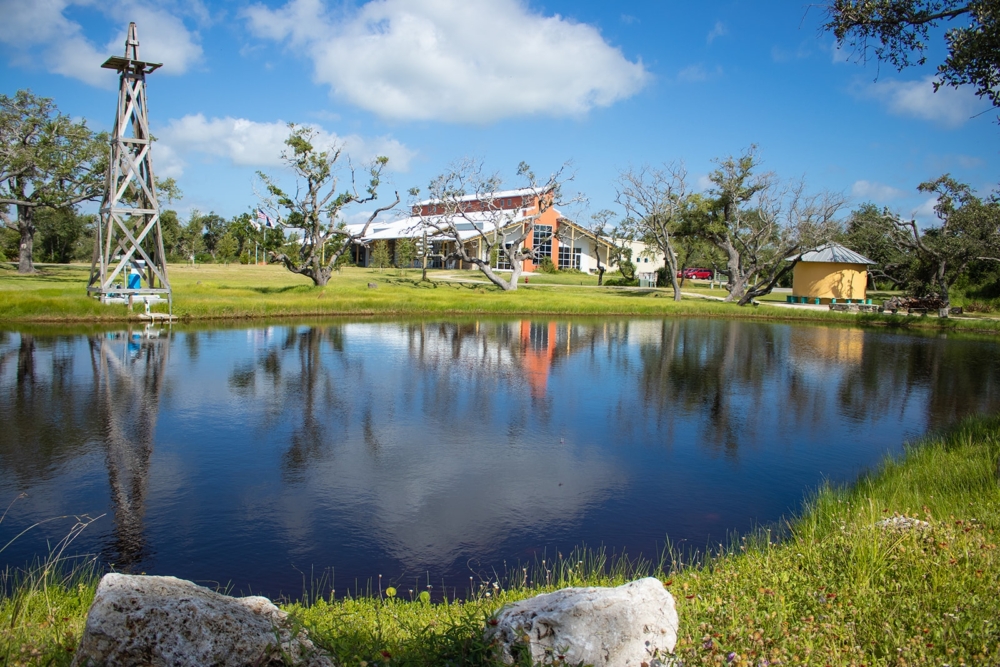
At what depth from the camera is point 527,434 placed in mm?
11969

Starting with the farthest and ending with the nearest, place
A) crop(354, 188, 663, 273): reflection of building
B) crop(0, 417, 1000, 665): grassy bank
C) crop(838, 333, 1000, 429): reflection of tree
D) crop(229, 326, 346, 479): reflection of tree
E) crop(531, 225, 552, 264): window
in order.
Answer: crop(531, 225, 552, 264): window
crop(354, 188, 663, 273): reflection of building
crop(838, 333, 1000, 429): reflection of tree
crop(229, 326, 346, 479): reflection of tree
crop(0, 417, 1000, 665): grassy bank

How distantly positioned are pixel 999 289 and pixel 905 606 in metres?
45.2

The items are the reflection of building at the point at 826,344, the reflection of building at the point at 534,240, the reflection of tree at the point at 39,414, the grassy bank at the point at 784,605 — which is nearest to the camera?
the grassy bank at the point at 784,605

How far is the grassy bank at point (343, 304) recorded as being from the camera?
24312 millimetres

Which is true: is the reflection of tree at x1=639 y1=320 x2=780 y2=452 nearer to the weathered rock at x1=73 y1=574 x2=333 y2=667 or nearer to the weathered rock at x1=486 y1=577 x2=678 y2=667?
the weathered rock at x1=486 y1=577 x2=678 y2=667

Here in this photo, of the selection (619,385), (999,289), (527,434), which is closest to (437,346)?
(619,385)

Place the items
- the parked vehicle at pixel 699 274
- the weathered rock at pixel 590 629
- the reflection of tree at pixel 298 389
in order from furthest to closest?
the parked vehicle at pixel 699 274
the reflection of tree at pixel 298 389
the weathered rock at pixel 590 629

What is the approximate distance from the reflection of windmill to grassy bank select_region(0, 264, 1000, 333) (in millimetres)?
4365

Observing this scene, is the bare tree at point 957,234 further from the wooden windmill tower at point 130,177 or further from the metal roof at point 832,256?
the wooden windmill tower at point 130,177

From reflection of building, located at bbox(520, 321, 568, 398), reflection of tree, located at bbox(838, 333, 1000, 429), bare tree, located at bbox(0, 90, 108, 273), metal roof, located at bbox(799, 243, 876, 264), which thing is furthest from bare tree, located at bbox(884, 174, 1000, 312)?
bare tree, located at bbox(0, 90, 108, 273)

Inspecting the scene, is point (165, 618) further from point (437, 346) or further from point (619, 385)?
point (437, 346)

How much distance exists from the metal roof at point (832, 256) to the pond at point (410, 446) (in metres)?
20.2

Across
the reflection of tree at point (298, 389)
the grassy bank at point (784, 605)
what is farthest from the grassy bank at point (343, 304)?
the grassy bank at point (784, 605)

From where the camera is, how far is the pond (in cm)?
750
